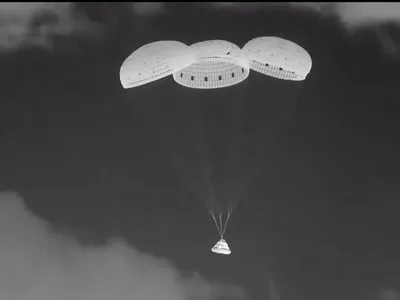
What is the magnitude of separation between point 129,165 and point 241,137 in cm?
177

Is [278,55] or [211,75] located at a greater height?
[211,75]

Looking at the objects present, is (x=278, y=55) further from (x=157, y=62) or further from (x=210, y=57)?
(x=157, y=62)

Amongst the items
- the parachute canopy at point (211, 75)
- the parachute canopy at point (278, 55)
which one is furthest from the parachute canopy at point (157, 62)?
the parachute canopy at point (278, 55)

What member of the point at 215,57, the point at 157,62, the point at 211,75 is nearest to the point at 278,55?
the point at 215,57

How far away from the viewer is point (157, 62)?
6.57 metres

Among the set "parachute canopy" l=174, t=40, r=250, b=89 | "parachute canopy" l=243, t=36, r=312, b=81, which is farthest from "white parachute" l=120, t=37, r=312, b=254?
"parachute canopy" l=174, t=40, r=250, b=89

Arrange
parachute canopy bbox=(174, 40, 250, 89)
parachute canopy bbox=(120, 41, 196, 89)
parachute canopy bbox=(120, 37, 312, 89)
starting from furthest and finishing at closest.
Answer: parachute canopy bbox=(174, 40, 250, 89), parachute canopy bbox=(120, 41, 196, 89), parachute canopy bbox=(120, 37, 312, 89)

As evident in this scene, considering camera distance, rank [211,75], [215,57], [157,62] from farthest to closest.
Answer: [211,75], [157,62], [215,57]

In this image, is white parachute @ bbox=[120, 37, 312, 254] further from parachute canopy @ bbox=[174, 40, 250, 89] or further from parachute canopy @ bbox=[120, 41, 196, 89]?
parachute canopy @ bbox=[174, 40, 250, 89]

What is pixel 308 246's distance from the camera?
27.6 ft

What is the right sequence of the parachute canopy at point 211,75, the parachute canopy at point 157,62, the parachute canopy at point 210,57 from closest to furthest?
the parachute canopy at point 210,57 → the parachute canopy at point 157,62 → the parachute canopy at point 211,75

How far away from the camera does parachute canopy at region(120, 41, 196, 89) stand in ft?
21.6

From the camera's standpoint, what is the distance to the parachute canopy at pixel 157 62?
21.6 ft

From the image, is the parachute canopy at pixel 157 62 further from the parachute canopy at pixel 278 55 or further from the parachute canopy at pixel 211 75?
the parachute canopy at pixel 278 55
